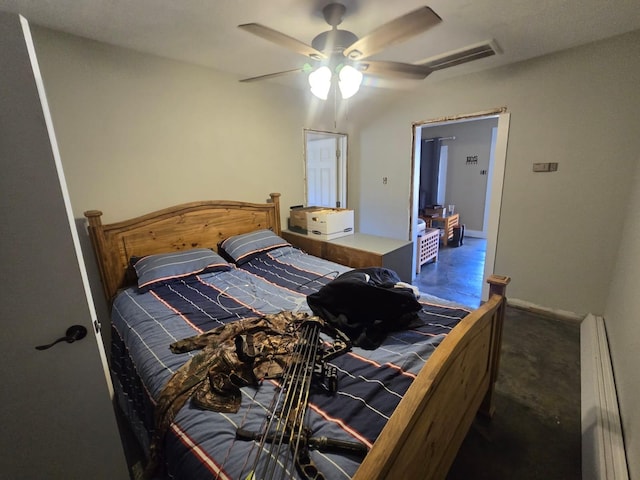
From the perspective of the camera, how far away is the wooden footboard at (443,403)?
2.27 feet

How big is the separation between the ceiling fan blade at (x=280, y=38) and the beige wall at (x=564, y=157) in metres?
2.12

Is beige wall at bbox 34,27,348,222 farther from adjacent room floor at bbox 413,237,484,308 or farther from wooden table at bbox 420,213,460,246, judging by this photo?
wooden table at bbox 420,213,460,246

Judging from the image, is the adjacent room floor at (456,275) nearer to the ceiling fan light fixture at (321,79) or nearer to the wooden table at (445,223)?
the wooden table at (445,223)

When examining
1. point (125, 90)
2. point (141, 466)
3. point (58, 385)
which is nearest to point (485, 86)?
point (125, 90)

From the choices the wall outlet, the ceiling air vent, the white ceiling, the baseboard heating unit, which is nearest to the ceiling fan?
the white ceiling

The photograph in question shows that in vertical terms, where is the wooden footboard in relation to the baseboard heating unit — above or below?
above

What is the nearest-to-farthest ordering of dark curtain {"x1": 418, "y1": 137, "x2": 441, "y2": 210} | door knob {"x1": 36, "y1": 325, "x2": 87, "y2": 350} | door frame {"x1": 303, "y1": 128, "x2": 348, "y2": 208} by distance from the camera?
1. door knob {"x1": 36, "y1": 325, "x2": 87, "y2": 350}
2. door frame {"x1": 303, "y1": 128, "x2": 348, "y2": 208}
3. dark curtain {"x1": 418, "y1": 137, "x2": 441, "y2": 210}

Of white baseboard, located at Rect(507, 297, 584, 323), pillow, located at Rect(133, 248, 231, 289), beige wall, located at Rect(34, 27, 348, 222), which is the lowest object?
white baseboard, located at Rect(507, 297, 584, 323)

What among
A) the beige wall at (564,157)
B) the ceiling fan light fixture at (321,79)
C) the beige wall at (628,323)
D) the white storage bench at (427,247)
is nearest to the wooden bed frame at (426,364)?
the beige wall at (628,323)

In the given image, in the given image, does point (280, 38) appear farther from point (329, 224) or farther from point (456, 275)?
point (456, 275)

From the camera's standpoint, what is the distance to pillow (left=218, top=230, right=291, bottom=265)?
2596mm

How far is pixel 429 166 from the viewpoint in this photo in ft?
20.2

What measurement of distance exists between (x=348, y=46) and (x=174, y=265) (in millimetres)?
1958

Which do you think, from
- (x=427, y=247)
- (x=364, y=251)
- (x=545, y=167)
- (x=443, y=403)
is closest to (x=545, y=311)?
(x=545, y=167)
